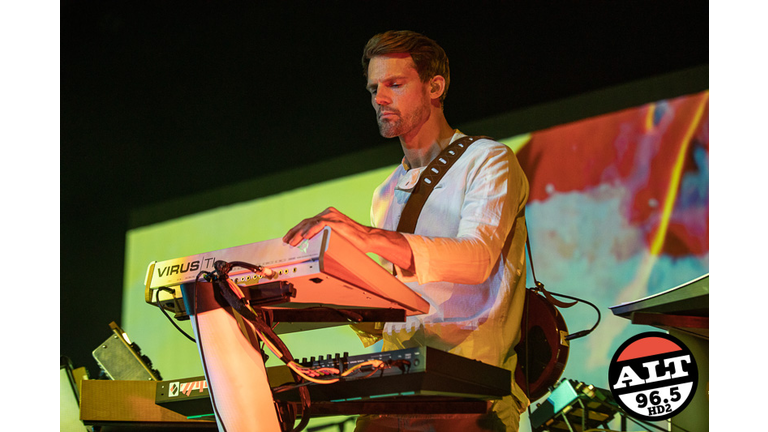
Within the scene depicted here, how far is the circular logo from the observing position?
179 centimetres

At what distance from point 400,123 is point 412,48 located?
20 centimetres

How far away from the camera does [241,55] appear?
3268 mm

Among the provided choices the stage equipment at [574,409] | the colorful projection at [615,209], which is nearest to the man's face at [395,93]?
the colorful projection at [615,209]

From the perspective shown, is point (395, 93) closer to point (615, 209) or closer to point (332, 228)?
point (332, 228)

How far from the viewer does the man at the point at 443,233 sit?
121 cm

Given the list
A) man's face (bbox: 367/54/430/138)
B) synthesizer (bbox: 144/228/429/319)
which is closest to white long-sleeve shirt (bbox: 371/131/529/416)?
synthesizer (bbox: 144/228/429/319)

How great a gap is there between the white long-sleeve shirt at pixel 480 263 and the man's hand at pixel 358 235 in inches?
4.6

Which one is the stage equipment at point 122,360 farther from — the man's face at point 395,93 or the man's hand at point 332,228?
the man's hand at point 332,228

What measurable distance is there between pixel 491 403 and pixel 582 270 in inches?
40.7

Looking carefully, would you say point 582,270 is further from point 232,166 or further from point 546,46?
point 232,166

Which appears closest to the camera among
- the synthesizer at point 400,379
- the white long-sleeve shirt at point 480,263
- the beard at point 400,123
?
the synthesizer at point 400,379

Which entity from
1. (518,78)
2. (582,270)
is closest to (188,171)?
(518,78)
